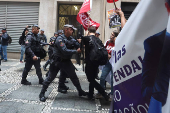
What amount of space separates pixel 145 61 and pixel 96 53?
261cm

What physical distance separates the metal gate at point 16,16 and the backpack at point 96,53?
30.8ft

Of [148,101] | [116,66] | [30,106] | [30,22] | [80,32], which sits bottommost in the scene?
[30,106]

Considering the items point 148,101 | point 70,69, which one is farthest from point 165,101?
point 70,69

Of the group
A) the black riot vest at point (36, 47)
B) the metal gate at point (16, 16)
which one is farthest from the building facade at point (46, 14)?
the black riot vest at point (36, 47)

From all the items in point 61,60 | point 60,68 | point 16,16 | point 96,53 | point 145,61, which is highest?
point 16,16

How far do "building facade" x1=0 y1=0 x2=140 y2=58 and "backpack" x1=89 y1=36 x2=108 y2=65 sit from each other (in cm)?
755

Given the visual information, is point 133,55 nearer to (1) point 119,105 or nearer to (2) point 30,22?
(1) point 119,105

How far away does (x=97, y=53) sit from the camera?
3707mm

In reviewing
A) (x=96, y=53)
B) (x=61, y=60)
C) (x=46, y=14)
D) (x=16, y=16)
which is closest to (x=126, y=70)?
(x=96, y=53)

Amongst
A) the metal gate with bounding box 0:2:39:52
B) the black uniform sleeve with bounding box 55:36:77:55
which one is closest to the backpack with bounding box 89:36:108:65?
the black uniform sleeve with bounding box 55:36:77:55

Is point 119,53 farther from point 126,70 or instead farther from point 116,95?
point 116,95

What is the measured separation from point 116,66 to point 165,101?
444 millimetres

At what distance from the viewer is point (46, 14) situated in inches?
460

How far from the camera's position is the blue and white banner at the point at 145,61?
3.24ft
